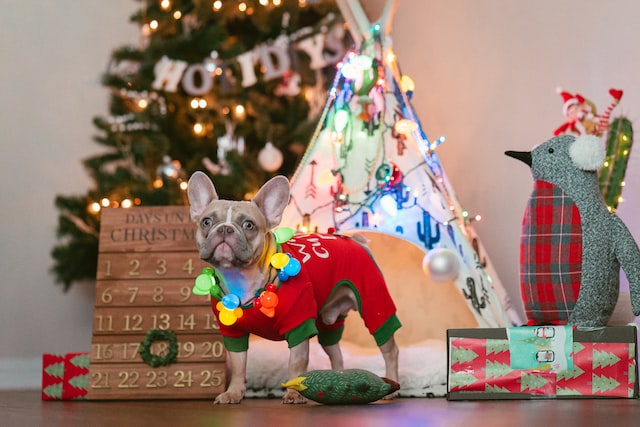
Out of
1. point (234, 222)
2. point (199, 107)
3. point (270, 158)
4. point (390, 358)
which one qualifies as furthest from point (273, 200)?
point (199, 107)

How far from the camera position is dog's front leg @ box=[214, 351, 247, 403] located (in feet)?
6.64

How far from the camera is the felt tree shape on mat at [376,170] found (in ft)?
8.56

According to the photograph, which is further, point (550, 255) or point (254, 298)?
point (550, 255)

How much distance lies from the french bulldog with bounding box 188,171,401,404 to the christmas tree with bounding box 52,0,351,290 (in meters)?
1.38

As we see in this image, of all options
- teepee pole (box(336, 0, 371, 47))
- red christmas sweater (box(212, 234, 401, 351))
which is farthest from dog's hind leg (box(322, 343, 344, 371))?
teepee pole (box(336, 0, 371, 47))

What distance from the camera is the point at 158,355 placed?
2348 millimetres

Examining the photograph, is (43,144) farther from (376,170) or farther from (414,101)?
(376,170)

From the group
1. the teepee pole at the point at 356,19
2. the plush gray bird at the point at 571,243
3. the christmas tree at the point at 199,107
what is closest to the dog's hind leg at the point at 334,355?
the plush gray bird at the point at 571,243

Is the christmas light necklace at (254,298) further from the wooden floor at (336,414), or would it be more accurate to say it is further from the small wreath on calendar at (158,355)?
the small wreath on calendar at (158,355)

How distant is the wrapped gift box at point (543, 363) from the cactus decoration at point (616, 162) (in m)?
0.51

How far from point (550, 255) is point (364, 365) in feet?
2.17

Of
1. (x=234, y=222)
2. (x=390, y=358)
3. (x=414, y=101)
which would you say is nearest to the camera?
Result: (x=234, y=222)

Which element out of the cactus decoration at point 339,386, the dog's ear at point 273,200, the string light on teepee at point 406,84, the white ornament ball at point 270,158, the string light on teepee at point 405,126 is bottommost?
the cactus decoration at point 339,386

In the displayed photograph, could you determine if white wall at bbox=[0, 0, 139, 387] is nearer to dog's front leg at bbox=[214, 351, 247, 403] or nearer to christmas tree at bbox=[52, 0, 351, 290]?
christmas tree at bbox=[52, 0, 351, 290]
